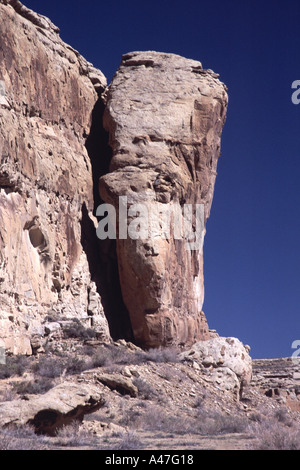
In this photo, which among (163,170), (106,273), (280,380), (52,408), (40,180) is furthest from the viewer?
(280,380)

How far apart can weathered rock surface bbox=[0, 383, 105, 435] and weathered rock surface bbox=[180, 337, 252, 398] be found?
10.1 metres

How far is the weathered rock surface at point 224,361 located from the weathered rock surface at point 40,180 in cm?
376

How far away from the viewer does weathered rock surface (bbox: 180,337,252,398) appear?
71.4 ft

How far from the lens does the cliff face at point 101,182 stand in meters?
20.9

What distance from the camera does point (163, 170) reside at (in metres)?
24.9

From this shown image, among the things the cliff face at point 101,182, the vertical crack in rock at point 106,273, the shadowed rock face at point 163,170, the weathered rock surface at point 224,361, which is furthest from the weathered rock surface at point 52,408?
the vertical crack in rock at point 106,273

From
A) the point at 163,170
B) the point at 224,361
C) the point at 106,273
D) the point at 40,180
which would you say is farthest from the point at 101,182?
the point at 224,361

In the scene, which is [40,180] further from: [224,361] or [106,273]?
[224,361]

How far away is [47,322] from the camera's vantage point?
69.2 ft

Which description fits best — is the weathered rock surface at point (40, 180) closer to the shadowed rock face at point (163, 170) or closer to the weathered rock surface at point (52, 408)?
the shadowed rock face at point (163, 170)

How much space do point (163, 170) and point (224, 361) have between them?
329 inches

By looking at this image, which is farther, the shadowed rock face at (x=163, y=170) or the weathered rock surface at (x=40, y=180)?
the shadowed rock face at (x=163, y=170)

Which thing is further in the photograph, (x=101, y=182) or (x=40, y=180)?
(x=101, y=182)

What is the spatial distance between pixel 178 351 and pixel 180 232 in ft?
17.2
